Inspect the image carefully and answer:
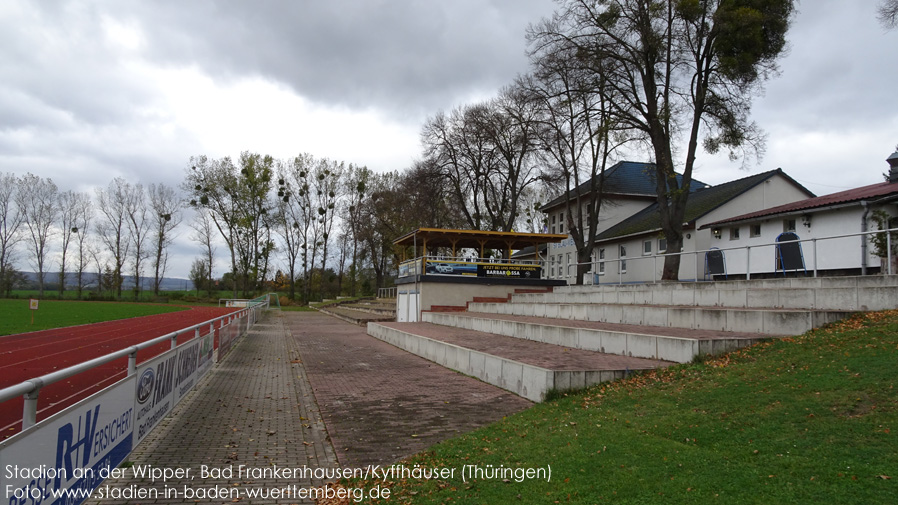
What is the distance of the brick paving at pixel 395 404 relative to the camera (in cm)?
659

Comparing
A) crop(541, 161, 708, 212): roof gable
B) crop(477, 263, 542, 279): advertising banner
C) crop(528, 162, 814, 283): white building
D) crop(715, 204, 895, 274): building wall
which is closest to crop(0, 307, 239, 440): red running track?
crop(477, 263, 542, 279): advertising banner

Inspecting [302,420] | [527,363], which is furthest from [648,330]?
[302,420]

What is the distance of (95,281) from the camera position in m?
66.8

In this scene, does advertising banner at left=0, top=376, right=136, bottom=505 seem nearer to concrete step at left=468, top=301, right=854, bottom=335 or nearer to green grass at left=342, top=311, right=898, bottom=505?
green grass at left=342, top=311, right=898, bottom=505

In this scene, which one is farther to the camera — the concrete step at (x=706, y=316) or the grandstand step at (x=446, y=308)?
the grandstand step at (x=446, y=308)

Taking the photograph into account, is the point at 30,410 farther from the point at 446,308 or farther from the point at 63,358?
the point at 446,308

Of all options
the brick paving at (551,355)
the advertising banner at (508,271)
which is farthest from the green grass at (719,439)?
the advertising banner at (508,271)

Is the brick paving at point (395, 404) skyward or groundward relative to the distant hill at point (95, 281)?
groundward

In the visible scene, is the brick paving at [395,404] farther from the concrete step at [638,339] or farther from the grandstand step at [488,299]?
the grandstand step at [488,299]

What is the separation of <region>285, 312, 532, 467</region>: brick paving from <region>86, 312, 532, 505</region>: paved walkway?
0.05 feet

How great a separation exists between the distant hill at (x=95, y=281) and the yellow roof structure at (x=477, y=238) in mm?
51795

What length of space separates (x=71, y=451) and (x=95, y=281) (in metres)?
74.6

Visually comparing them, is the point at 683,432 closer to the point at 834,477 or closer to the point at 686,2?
the point at 834,477

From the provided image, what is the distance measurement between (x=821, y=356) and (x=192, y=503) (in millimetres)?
7166
